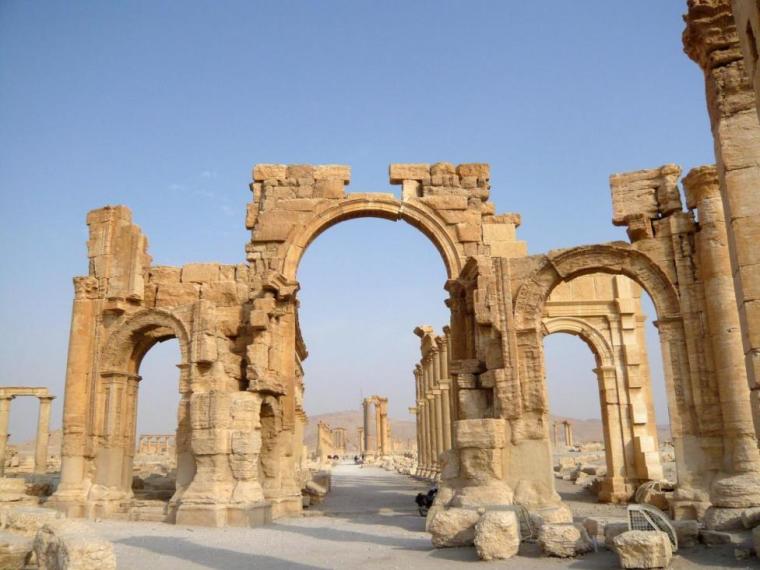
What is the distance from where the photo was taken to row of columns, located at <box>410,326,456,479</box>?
2230 cm

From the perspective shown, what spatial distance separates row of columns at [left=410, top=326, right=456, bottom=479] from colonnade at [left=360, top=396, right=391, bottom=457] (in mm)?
15173

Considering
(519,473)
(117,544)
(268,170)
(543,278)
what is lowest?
(117,544)

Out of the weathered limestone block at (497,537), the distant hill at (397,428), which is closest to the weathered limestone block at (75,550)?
the weathered limestone block at (497,537)

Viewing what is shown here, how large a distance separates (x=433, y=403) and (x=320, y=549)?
16711 millimetres

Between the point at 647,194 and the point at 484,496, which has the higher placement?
the point at 647,194

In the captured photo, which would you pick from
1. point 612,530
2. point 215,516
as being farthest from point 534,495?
point 215,516

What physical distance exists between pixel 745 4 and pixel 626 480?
45.4 feet

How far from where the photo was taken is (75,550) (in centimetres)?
533

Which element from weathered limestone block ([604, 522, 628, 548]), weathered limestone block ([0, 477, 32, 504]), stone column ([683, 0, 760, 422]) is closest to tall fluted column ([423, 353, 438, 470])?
weathered limestone block ([0, 477, 32, 504])

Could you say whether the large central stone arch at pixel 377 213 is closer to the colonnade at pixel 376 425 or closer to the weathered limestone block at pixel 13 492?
the weathered limestone block at pixel 13 492

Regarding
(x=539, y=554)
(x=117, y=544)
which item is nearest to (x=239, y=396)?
(x=117, y=544)

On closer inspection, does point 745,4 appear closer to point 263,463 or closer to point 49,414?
point 263,463

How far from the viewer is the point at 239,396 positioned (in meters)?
12.9

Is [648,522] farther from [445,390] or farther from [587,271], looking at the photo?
[445,390]
